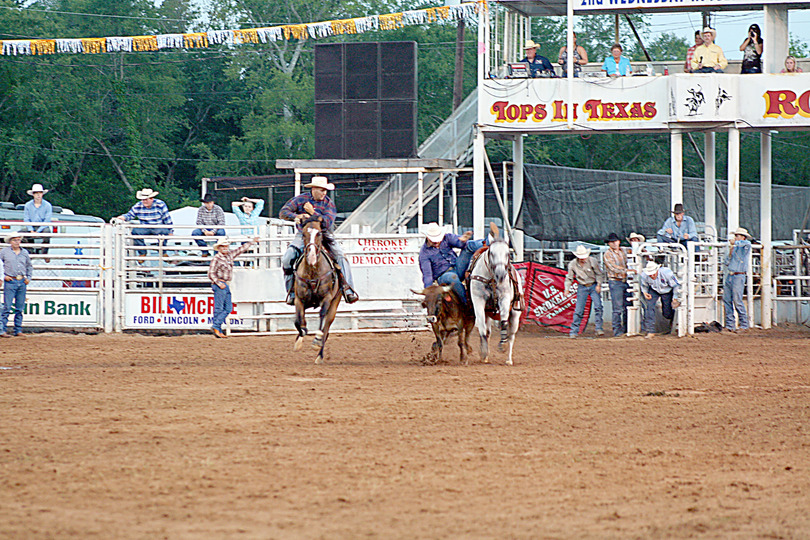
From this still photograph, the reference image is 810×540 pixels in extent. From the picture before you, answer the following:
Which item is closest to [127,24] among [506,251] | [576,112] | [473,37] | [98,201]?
[98,201]

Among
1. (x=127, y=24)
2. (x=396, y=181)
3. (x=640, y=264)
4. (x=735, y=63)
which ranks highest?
(x=127, y=24)

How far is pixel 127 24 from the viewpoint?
56312 millimetres

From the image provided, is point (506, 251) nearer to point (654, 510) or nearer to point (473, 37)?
point (654, 510)

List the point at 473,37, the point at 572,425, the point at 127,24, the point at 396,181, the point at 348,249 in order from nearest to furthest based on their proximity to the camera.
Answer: the point at 572,425 → the point at 348,249 → the point at 396,181 → the point at 127,24 → the point at 473,37

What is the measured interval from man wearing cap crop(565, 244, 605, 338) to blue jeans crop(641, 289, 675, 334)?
1.04 metres

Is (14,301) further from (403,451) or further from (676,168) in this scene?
(403,451)

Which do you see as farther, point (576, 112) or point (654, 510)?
point (576, 112)

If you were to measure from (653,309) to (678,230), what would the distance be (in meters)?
2.13

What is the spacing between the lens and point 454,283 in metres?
14.6

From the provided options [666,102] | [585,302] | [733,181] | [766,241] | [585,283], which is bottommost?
[585,302]

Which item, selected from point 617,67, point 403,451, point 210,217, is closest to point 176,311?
point 210,217

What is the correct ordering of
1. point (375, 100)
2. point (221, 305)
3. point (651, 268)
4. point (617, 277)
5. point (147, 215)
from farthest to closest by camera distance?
point (375, 100), point (147, 215), point (617, 277), point (651, 268), point (221, 305)

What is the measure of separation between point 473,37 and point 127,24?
735 inches

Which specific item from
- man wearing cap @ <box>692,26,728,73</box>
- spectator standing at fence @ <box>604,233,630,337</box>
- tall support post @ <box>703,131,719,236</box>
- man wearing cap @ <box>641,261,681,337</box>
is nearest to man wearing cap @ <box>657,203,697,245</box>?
spectator standing at fence @ <box>604,233,630,337</box>
